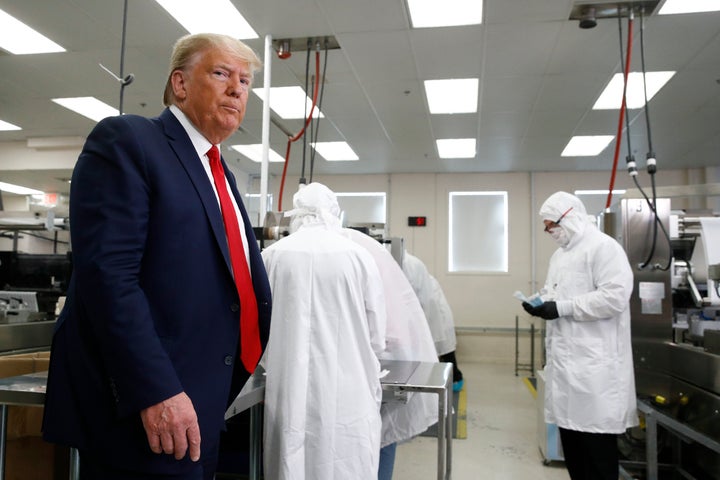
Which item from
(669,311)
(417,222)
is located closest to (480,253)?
(417,222)

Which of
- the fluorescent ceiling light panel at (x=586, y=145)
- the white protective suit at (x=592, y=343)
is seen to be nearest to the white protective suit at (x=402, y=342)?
the white protective suit at (x=592, y=343)

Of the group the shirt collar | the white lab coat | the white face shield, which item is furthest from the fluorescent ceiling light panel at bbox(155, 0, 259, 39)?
the shirt collar

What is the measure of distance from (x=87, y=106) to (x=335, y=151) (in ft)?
9.11

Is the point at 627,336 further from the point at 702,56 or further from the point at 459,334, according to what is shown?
the point at 459,334

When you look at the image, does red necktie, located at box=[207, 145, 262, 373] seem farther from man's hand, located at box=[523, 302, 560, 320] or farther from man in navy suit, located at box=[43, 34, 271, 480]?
man's hand, located at box=[523, 302, 560, 320]

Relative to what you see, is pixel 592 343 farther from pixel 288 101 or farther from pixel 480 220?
pixel 480 220

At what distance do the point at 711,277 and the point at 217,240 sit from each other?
7.23ft

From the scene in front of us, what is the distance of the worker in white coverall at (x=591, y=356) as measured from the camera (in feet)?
7.22

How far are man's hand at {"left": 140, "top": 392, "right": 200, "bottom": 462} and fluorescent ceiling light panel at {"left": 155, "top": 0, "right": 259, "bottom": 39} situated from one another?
2.76 m

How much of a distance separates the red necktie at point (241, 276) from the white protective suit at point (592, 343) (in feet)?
5.65

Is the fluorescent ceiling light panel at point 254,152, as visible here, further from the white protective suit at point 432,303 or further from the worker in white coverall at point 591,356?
the worker in white coverall at point 591,356

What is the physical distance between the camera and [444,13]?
3002 millimetres

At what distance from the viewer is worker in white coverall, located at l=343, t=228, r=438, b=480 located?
76.7 inches

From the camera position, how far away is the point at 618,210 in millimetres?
2885
